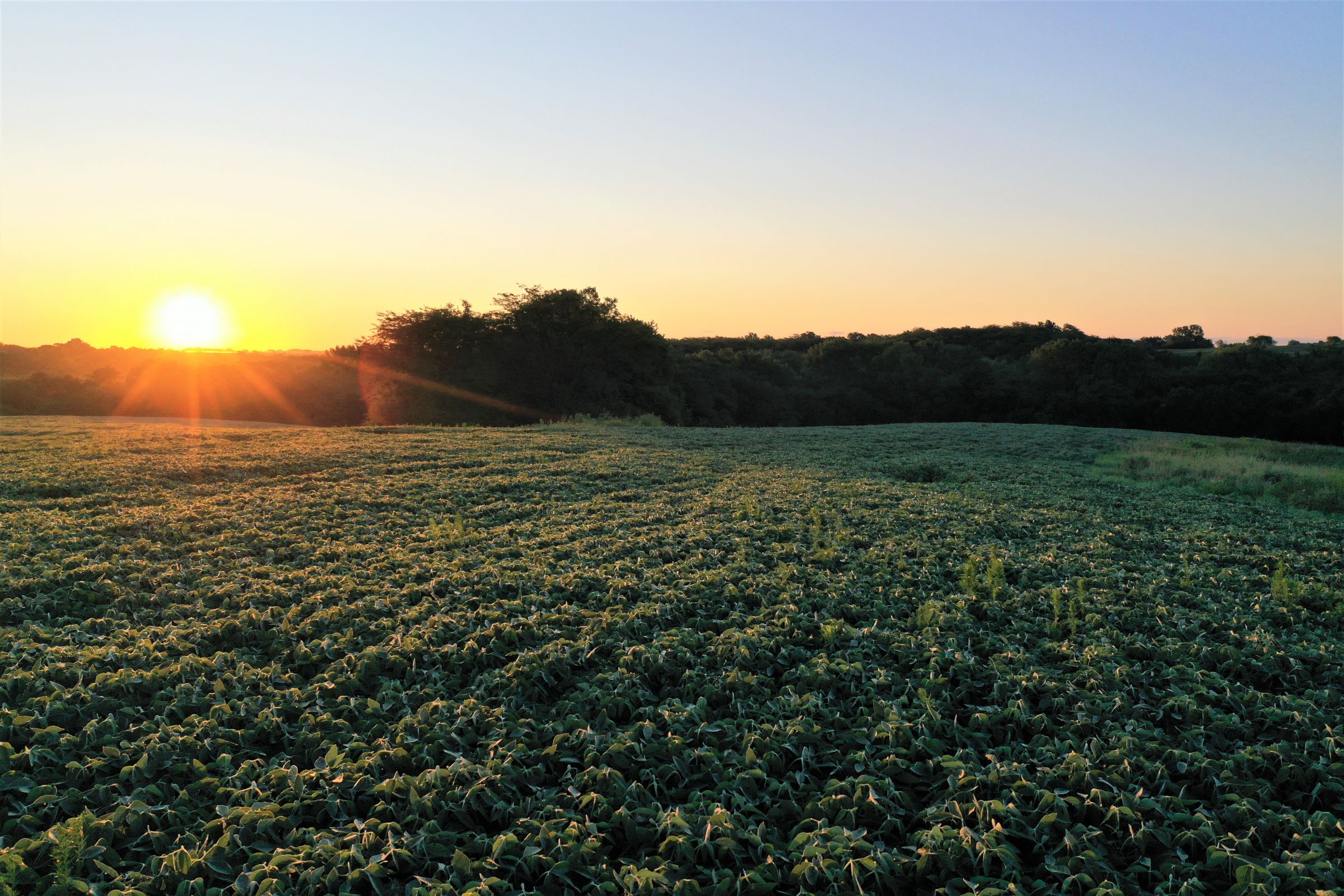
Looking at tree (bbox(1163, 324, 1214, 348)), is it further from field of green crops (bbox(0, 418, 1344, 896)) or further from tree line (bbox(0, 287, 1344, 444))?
field of green crops (bbox(0, 418, 1344, 896))

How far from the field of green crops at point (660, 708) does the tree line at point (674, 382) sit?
92.7ft

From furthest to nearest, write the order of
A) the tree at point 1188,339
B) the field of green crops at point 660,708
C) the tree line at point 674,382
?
the tree at point 1188,339 < the tree line at point 674,382 < the field of green crops at point 660,708

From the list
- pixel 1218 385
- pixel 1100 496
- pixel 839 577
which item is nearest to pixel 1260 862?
pixel 839 577

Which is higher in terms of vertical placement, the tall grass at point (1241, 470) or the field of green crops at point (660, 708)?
the tall grass at point (1241, 470)

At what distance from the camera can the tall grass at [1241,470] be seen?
532 inches

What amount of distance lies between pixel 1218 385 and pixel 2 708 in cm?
6047

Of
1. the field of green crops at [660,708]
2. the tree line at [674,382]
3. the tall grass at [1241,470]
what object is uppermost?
the tree line at [674,382]

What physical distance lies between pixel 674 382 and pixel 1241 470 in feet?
115

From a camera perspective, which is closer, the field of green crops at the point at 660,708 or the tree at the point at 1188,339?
the field of green crops at the point at 660,708

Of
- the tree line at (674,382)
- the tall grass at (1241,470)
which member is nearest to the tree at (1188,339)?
the tree line at (674,382)

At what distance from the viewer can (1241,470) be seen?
53.8 ft

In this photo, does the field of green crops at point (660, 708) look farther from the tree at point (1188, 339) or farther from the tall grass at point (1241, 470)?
the tree at point (1188, 339)

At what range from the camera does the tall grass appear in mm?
13516

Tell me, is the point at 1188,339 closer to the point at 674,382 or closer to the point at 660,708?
the point at 674,382
